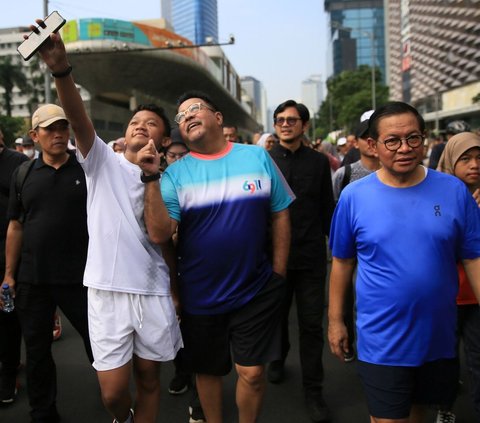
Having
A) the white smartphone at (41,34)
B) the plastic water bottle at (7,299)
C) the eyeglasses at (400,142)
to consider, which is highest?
the white smartphone at (41,34)

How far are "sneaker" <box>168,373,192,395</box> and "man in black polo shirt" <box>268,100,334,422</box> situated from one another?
0.96 metres

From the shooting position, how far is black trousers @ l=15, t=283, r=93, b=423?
3.35 metres

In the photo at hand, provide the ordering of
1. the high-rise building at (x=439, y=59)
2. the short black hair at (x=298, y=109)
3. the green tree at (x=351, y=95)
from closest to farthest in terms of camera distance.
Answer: the short black hair at (x=298, y=109) < the green tree at (x=351, y=95) < the high-rise building at (x=439, y=59)

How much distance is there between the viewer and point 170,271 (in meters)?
2.94

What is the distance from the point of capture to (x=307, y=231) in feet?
12.6

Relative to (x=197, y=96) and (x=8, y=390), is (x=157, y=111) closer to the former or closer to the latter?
(x=197, y=96)

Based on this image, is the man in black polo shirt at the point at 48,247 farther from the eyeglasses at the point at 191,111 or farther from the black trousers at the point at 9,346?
the eyeglasses at the point at 191,111

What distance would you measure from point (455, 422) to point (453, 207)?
1.83 metres

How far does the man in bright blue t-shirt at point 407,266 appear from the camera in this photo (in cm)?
227

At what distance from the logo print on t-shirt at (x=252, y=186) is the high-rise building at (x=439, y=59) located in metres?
60.2

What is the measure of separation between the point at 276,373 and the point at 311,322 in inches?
28.9

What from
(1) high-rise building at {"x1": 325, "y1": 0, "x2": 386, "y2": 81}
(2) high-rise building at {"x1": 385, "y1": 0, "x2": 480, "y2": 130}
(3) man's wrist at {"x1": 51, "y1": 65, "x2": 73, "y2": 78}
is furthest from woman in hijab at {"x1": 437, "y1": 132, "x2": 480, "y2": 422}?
(1) high-rise building at {"x1": 325, "y1": 0, "x2": 386, "y2": 81}

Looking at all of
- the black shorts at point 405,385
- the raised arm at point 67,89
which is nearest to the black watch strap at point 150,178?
the raised arm at point 67,89

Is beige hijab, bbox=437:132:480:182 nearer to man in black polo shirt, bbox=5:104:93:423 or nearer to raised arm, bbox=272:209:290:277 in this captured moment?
raised arm, bbox=272:209:290:277
